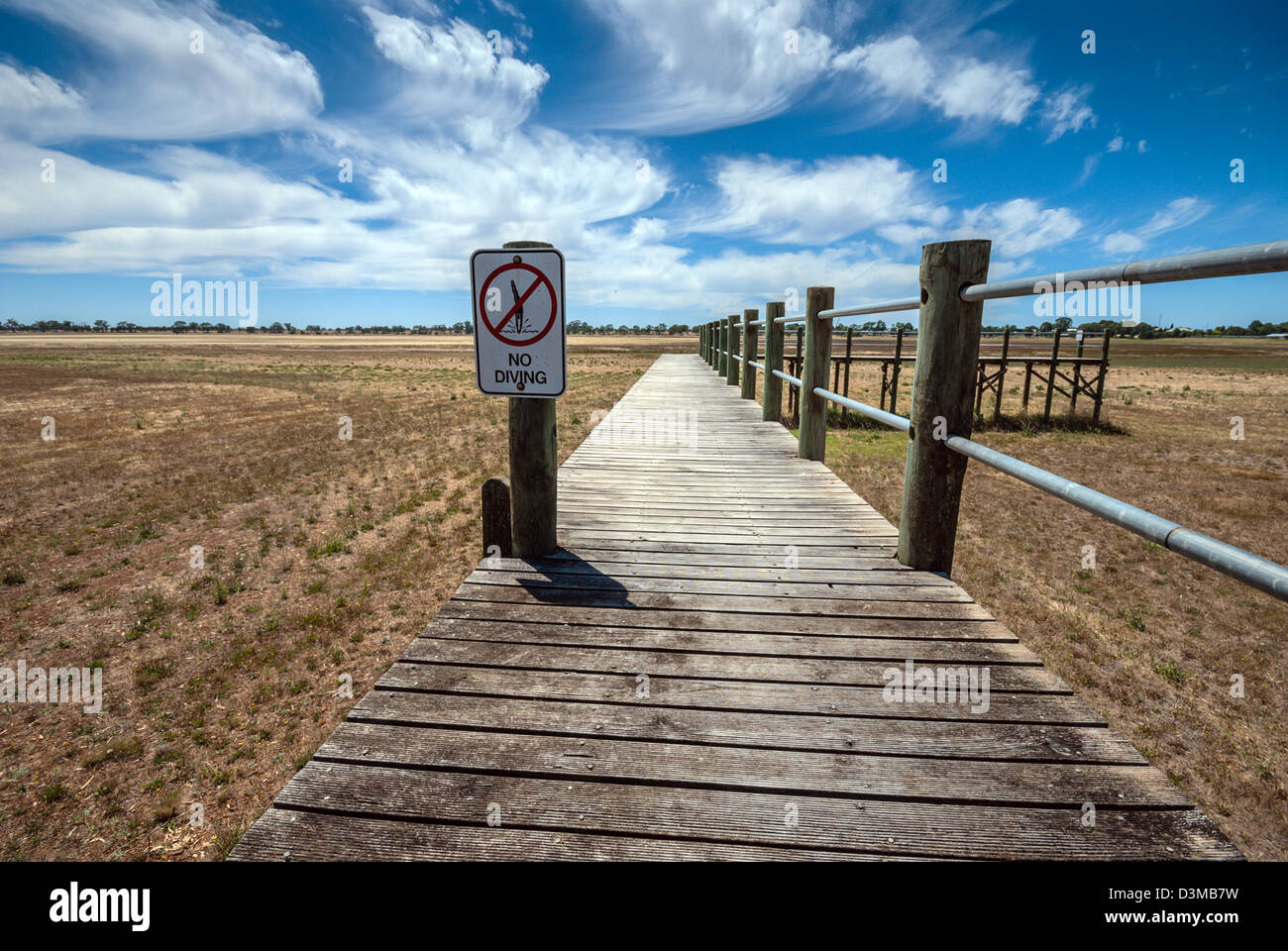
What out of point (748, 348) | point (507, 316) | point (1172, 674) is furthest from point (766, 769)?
point (748, 348)

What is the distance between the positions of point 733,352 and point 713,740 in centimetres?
1178

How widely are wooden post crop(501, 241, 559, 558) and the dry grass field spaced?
187 cm

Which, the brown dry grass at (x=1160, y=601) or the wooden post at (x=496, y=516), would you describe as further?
the brown dry grass at (x=1160, y=601)

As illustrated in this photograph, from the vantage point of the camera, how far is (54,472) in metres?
9.58

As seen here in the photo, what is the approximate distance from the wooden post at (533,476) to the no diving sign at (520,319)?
13 cm

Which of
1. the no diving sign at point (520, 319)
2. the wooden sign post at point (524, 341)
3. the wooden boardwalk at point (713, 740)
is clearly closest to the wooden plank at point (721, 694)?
the wooden boardwalk at point (713, 740)

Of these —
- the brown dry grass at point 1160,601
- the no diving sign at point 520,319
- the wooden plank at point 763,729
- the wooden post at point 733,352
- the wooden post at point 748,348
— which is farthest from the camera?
the wooden post at point 733,352

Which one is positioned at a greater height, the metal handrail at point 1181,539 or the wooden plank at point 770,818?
the metal handrail at point 1181,539

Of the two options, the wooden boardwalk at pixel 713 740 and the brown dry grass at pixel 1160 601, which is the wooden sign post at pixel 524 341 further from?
the brown dry grass at pixel 1160 601

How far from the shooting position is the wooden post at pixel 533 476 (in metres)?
2.83
